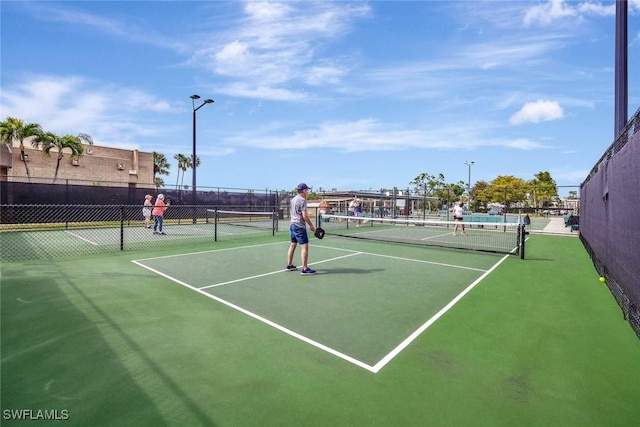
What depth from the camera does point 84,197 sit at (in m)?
19.8

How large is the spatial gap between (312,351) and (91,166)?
37.9 m

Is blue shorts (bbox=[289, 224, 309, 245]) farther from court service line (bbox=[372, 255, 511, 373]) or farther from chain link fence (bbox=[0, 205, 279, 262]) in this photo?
chain link fence (bbox=[0, 205, 279, 262])

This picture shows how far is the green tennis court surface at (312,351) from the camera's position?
2721 millimetres

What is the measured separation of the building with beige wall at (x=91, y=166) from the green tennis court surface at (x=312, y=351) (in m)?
25.2

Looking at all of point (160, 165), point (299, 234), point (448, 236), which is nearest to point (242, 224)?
point (448, 236)

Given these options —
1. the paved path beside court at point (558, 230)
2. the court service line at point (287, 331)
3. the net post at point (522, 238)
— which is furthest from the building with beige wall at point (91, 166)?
the paved path beside court at point (558, 230)

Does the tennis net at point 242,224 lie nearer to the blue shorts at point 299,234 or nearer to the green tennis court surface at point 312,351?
the blue shorts at point 299,234

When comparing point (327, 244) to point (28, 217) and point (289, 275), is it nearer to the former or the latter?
point (289, 275)

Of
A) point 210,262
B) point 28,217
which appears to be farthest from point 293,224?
point 28,217

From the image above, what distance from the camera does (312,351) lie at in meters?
3.73

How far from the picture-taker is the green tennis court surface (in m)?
2.72

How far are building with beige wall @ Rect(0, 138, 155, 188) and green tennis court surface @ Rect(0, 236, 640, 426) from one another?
25231 mm
